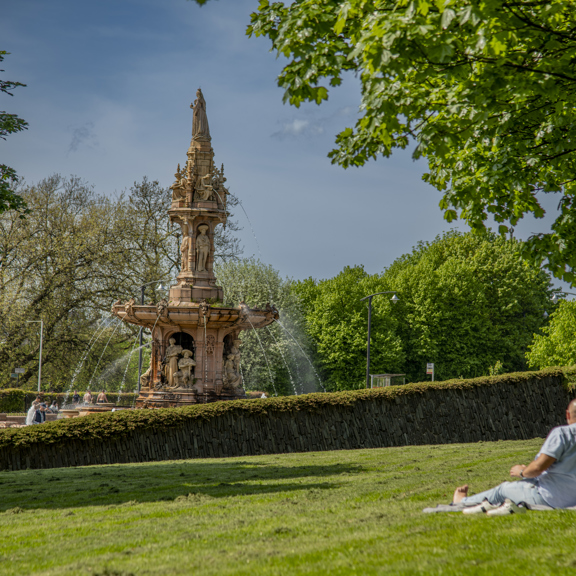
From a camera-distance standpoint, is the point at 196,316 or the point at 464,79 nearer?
the point at 464,79

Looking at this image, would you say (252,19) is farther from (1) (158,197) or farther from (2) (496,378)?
(1) (158,197)

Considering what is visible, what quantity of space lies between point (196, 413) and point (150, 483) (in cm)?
613

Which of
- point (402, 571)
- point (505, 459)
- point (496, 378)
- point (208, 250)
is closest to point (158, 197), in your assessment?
point (208, 250)

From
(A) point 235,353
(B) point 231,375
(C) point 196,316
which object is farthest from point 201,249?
(B) point 231,375

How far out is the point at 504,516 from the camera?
650 cm

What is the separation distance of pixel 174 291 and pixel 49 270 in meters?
21.8

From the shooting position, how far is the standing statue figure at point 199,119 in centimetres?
2680

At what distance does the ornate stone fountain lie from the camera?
23938mm

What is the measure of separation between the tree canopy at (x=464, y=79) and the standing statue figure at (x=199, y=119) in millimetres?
14835

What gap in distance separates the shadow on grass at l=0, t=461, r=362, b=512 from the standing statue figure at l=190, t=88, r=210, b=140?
14.4 metres

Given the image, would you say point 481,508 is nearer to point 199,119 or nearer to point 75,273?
point 199,119

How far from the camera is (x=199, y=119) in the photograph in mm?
26938

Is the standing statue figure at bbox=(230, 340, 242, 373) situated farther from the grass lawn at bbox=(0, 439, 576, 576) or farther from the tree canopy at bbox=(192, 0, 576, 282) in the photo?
the tree canopy at bbox=(192, 0, 576, 282)

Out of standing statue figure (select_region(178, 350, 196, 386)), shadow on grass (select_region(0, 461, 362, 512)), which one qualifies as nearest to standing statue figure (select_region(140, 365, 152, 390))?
standing statue figure (select_region(178, 350, 196, 386))
